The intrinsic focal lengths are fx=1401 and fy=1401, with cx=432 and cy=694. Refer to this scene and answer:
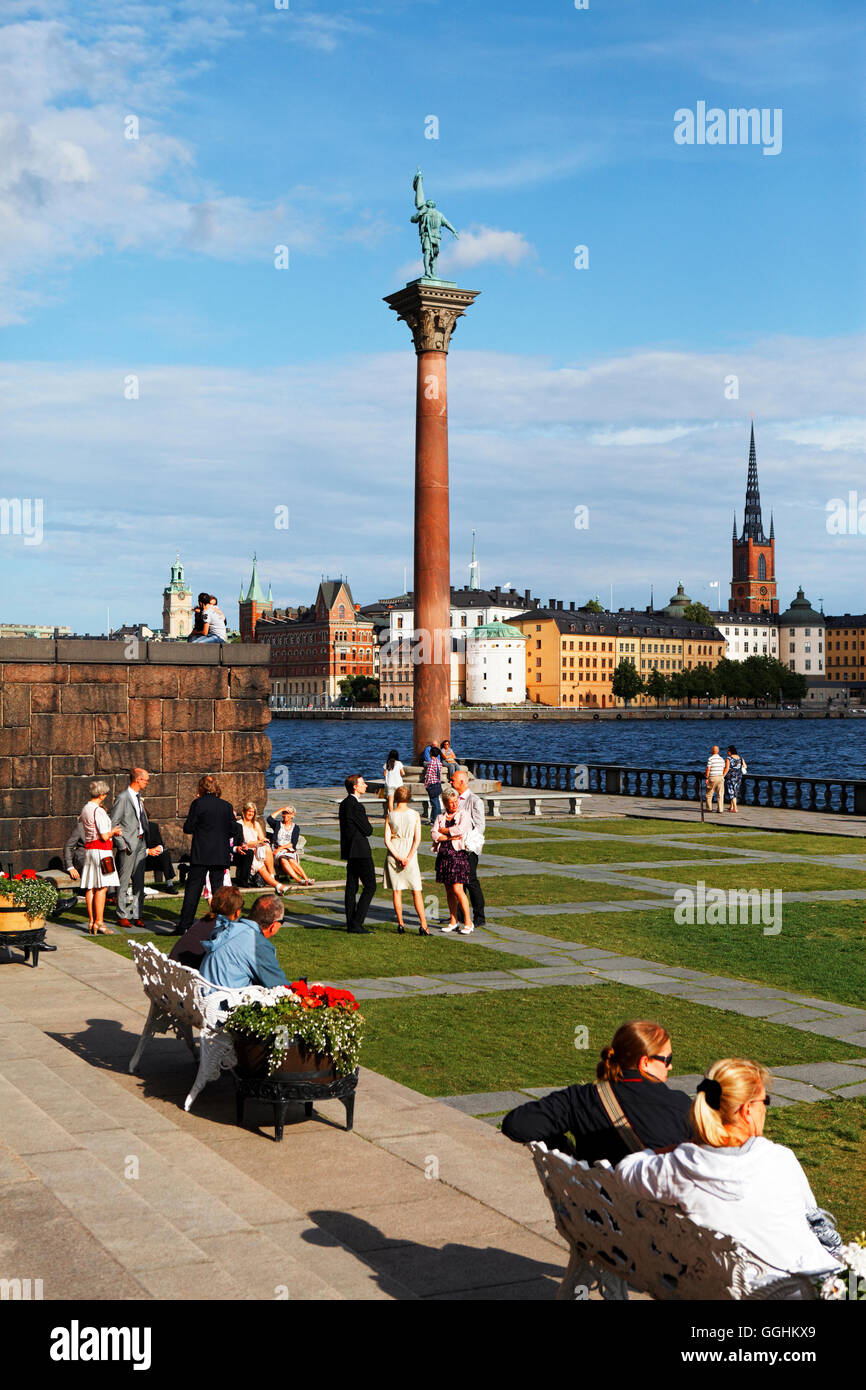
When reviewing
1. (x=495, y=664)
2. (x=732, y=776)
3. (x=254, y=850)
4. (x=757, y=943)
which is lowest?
(x=757, y=943)

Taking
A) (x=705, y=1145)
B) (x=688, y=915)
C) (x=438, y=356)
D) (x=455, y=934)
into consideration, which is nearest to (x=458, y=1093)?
(x=705, y=1145)

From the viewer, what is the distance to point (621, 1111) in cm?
526

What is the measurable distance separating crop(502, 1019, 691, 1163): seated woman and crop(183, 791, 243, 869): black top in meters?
9.65

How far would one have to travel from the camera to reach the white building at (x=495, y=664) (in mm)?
194125

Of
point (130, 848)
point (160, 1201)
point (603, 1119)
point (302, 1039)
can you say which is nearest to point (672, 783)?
point (130, 848)

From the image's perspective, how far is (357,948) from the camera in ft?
45.8

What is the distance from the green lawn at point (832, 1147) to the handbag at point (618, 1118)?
5.39ft

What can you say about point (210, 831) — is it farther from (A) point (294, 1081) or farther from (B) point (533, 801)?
(B) point (533, 801)

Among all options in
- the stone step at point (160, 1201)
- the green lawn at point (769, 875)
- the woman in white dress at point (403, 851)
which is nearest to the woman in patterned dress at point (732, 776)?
the green lawn at point (769, 875)

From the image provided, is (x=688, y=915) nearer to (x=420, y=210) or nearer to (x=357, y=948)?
(x=357, y=948)

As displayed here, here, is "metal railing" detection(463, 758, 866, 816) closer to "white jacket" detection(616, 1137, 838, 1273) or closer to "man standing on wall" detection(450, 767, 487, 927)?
"man standing on wall" detection(450, 767, 487, 927)

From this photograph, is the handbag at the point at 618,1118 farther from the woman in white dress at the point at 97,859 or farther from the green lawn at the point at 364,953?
the woman in white dress at the point at 97,859

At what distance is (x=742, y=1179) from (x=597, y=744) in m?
104

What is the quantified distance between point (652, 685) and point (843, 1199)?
640 ft
